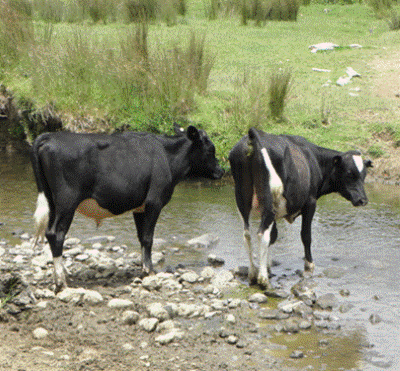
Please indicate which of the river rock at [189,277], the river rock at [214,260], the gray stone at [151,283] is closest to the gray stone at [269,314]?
the river rock at [189,277]

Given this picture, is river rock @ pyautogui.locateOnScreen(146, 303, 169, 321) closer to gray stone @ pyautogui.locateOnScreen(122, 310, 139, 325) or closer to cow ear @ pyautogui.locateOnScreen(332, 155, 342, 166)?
gray stone @ pyautogui.locateOnScreen(122, 310, 139, 325)

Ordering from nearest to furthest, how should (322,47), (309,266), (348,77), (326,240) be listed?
(309,266) → (326,240) → (348,77) → (322,47)

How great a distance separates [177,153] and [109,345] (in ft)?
10.1

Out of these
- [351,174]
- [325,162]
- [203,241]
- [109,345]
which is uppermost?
[325,162]

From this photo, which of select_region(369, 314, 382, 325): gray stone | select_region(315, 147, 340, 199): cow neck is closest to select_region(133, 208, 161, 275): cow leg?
select_region(315, 147, 340, 199): cow neck

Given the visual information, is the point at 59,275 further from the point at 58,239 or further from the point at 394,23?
the point at 394,23

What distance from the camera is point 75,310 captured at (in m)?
6.39

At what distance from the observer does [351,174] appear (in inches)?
336

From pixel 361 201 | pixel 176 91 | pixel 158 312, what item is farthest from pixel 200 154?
pixel 176 91

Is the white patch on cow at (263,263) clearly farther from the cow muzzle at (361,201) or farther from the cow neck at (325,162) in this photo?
the cow muzzle at (361,201)

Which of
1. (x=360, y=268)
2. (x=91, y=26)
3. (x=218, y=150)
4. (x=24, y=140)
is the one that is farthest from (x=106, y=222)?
(x=91, y=26)

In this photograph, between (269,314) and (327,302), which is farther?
(327,302)

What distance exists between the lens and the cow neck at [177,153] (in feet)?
26.7

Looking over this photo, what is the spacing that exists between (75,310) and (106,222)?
386 centimetres
